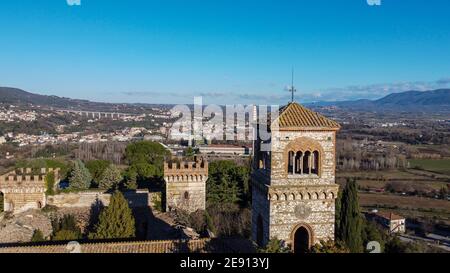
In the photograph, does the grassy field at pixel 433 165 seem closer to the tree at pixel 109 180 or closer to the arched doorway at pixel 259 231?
the tree at pixel 109 180

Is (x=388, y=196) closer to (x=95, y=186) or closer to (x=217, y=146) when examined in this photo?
(x=217, y=146)

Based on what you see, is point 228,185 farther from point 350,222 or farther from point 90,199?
point 350,222

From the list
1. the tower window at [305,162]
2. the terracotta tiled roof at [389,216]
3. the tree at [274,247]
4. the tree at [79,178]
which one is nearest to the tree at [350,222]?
the tower window at [305,162]

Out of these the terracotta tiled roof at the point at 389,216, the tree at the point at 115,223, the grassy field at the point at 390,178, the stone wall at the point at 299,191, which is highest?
the stone wall at the point at 299,191

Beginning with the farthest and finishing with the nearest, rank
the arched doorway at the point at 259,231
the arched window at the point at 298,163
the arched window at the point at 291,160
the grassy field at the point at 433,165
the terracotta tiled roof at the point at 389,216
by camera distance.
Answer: the grassy field at the point at 433,165 → the terracotta tiled roof at the point at 389,216 → the arched doorway at the point at 259,231 → the arched window at the point at 298,163 → the arched window at the point at 291,160

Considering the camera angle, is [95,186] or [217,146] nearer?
[95,186]

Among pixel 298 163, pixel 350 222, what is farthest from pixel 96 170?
pixel 298 163

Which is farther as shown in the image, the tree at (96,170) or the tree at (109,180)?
the tree at (96,170)
